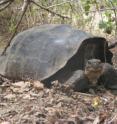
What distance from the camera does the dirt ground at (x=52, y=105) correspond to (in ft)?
11.8

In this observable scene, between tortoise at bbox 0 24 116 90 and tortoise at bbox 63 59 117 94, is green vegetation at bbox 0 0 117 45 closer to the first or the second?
tortoise at bbox 0 24 116 90

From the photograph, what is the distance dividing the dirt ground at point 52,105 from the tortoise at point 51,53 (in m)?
0.25

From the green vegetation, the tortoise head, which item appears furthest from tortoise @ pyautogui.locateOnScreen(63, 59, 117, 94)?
the green vegetation

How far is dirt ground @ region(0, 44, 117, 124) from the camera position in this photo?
11.8 feet

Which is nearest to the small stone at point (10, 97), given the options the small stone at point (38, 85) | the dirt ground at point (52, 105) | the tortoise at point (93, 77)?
the dirt ground at point (52, 105)

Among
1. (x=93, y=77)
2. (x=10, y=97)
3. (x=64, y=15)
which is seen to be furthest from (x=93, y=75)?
(x=64, y=15)

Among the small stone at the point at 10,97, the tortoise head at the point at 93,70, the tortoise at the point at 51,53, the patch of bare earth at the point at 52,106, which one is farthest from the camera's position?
the tortoise at the point at 51,53

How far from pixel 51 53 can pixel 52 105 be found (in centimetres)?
117

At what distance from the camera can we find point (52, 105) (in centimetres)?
404

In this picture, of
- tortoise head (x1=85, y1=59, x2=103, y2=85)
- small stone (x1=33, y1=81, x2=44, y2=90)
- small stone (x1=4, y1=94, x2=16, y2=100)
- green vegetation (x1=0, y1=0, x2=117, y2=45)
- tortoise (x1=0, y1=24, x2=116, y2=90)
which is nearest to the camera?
small stone (x1=4, y1=94, x2=16, y2=100)

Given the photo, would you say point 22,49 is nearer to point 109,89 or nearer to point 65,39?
point 65,39

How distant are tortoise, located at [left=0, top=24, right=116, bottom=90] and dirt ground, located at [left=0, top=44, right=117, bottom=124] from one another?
25 centimetres

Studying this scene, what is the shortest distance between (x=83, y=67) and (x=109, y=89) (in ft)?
1.18

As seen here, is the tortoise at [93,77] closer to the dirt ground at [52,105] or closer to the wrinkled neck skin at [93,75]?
the wrinkled neck skin at [93,75]
